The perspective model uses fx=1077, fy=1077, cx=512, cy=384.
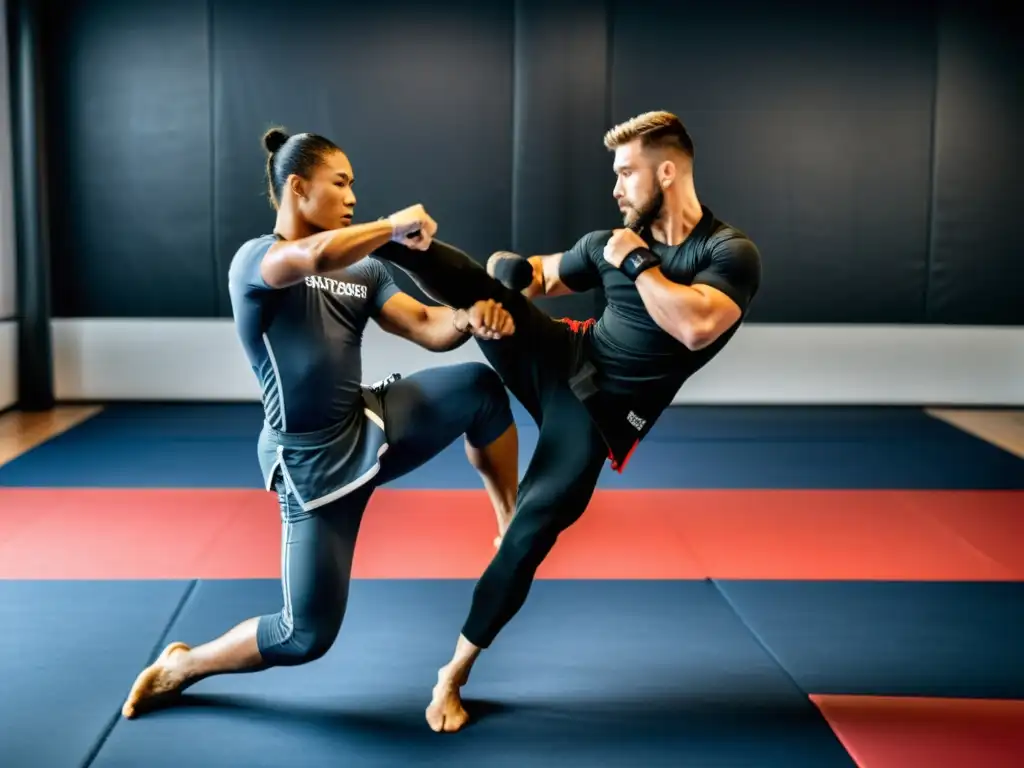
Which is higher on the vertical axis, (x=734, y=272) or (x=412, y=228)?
(x=412, y=228)

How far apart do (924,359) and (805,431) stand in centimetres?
142

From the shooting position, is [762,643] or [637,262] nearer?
[637,262]

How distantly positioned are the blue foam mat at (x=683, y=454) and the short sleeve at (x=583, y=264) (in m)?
2.37

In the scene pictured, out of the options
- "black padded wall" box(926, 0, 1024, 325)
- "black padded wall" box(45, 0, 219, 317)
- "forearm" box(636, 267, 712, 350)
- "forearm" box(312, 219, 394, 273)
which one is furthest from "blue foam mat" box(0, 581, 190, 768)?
"black padded wall" box(926, 0, 1024, 325)

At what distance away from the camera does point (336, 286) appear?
2.68 metres

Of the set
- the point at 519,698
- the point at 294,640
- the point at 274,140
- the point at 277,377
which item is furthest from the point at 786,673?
the point at 274,140

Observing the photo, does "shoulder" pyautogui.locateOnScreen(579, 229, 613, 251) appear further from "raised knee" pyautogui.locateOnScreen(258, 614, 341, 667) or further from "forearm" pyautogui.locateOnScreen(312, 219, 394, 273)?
"raised knee" pyautogui.locateOnScreen(258, 614, 341, 667)

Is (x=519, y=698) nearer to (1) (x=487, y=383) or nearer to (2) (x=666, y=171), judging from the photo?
(1) (x=487, y=383)

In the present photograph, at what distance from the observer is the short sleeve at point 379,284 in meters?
2.80

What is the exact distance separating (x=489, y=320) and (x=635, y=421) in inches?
18.6

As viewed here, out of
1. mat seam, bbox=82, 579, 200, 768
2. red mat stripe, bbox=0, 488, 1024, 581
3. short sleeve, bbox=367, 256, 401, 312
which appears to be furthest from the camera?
red mat stripe, bbox=0, 488, 1024, 581

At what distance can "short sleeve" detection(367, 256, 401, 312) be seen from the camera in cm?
280

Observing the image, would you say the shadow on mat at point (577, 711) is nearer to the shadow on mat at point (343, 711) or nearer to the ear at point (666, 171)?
the shadow on mat at point (343, 711)

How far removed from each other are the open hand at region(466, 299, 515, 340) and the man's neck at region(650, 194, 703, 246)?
482 millimetres
